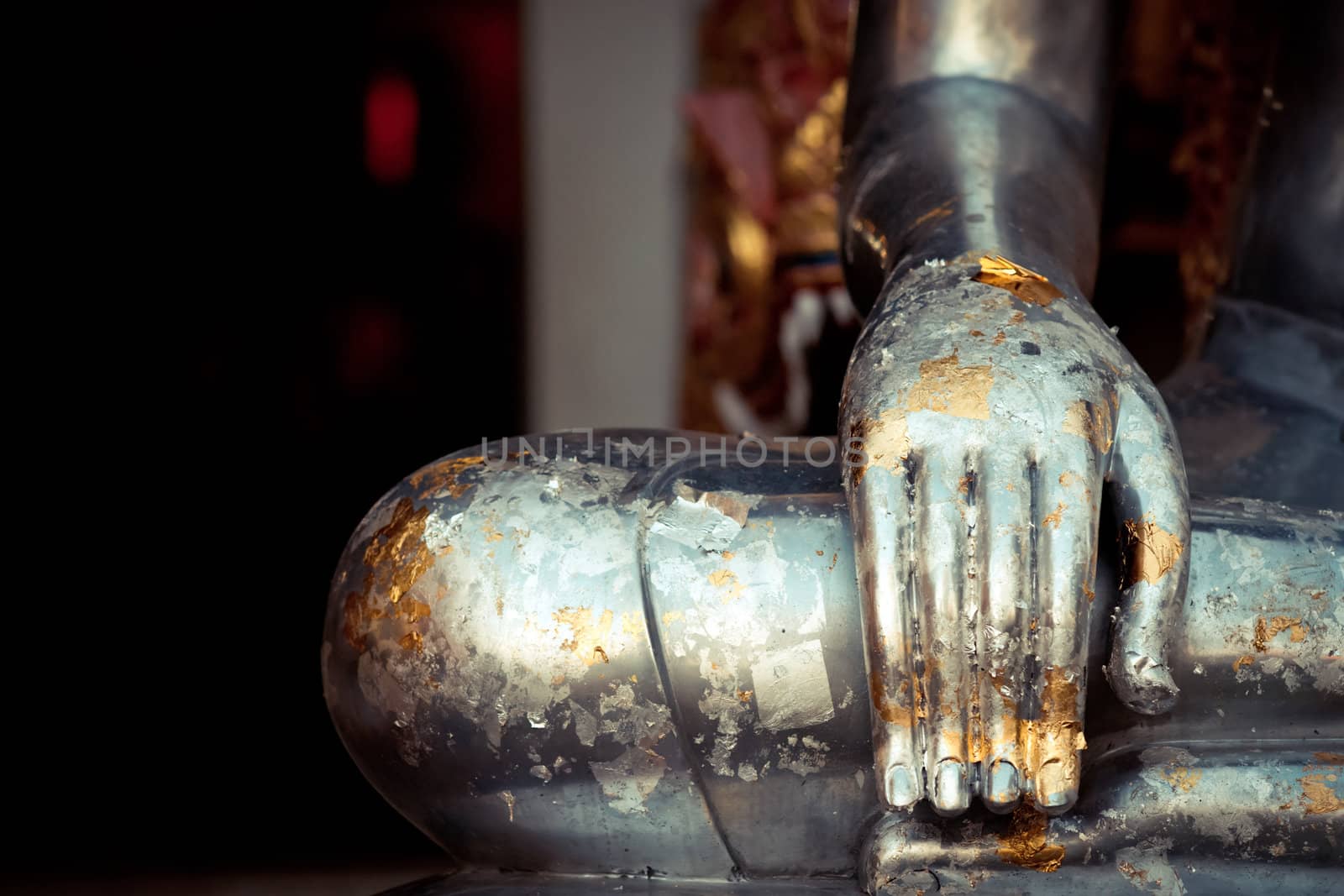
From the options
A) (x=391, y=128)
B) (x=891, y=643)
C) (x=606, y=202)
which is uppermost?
(x=391, y=128)

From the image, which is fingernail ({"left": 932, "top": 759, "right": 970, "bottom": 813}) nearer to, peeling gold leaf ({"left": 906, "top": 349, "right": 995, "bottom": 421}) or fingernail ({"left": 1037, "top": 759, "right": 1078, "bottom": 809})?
fingernail ({"left": 1037, "top": 759, "right": 1078, "bottom": 809})

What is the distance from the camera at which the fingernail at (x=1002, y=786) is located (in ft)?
2.24

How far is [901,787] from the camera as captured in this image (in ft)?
2.25

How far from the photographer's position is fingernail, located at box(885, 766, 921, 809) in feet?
2.25

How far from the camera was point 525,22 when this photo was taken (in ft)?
8.14

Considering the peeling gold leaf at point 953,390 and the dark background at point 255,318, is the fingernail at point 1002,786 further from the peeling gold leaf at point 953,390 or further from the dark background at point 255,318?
the dark background at point 255,318

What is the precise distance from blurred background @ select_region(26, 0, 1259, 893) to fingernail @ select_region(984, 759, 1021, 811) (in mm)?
779

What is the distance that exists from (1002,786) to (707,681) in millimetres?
172

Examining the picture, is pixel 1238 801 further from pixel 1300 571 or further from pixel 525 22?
pixel 525 22

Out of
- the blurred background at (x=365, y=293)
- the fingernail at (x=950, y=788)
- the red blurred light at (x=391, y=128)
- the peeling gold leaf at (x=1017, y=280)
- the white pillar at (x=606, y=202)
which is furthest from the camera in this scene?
the red blurred light at (x=391, y=128)

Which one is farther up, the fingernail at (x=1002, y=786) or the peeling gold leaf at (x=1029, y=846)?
the fingernail at (x=1002, y=786)

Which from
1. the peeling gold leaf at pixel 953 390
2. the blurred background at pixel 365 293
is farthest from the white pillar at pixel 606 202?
the peeling gold leaf at pixel 953 390

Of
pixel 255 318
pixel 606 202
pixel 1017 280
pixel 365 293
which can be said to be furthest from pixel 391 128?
pixel 1017 280

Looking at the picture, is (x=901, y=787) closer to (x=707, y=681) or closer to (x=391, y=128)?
(x=707, y=681)
